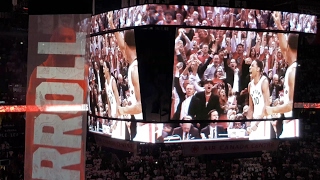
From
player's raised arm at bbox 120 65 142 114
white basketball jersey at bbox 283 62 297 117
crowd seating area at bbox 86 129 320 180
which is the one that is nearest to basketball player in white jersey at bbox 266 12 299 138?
white basketball jersey at bbox 283 62 297 117

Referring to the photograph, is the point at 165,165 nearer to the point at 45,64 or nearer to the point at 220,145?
the point at 220,145

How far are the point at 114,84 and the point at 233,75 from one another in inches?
49.8

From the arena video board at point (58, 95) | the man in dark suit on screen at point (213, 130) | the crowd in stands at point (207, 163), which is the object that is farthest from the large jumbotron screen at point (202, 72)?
the arena video board at point (58, 95)

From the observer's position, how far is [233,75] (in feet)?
15.3

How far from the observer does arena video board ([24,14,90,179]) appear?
7.19ft

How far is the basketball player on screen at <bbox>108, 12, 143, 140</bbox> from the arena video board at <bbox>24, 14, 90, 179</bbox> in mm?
2125

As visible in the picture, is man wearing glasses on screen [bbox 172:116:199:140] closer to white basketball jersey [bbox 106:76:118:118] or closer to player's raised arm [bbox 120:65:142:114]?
player's raised arm [bbox 120:65:142:114]

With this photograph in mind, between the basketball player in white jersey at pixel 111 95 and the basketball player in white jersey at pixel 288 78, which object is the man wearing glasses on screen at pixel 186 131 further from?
the basketball player in white jersey at pixel 288 78

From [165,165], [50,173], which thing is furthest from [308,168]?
[50,173]

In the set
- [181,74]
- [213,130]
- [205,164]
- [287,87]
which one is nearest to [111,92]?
[181,74]

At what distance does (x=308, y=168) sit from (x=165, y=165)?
2265 mm

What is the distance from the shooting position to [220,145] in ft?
16.7

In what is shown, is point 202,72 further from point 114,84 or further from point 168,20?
point 114,84

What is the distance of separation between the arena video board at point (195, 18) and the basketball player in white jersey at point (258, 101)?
0.47 m
